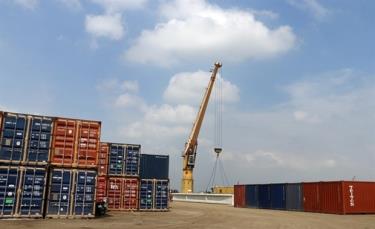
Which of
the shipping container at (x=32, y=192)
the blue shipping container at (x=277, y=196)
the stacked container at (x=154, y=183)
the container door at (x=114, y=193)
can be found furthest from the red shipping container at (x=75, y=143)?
the blue shipping container at (x=277, y=196)

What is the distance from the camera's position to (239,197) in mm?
48719

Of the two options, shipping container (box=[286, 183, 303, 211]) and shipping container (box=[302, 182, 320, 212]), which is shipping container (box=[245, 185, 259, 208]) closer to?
shipping container (box=[286, 183, 303, 211])

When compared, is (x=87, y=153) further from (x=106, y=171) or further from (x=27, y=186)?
(x=106, y=171)

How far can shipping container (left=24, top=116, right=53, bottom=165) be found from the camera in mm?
22188

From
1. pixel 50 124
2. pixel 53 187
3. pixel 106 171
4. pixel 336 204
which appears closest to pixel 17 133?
pixel 50 124

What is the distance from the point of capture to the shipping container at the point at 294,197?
38812mm

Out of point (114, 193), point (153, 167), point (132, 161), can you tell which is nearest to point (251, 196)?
point (153, 167)

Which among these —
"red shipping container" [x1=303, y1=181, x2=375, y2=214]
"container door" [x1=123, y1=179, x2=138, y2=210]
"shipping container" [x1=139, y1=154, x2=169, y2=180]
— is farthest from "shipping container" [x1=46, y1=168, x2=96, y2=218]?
"red shipping container" [x1=303, y1=181, x2=375, y2=214]

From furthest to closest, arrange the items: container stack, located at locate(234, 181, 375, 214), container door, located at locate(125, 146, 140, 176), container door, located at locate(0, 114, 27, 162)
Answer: container stack, located at locate(234, 181, 375, 214) → container door, located at locate(125, 146, 140, 176) → container door, located at locate(0, 114, 27, 162)

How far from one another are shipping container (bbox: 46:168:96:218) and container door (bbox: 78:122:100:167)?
639 mm

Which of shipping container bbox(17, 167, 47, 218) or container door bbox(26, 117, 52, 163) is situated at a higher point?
container door bbox(26, 117, 52, 163)

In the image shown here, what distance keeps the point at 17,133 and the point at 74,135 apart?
3.10 m

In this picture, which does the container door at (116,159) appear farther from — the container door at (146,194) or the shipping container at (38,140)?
the shipping container at (38,140)

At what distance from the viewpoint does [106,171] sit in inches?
1219
